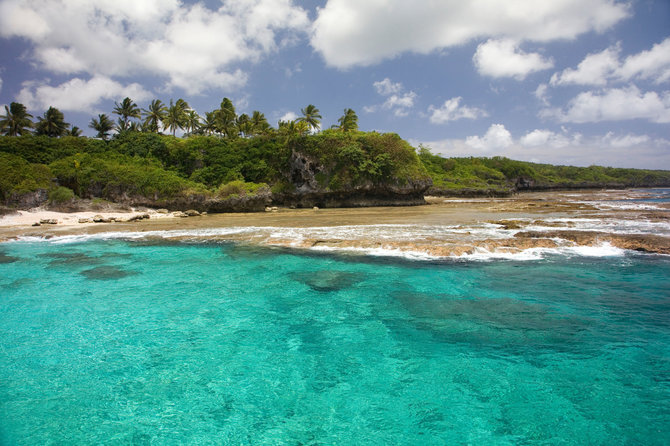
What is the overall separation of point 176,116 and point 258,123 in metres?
14.0

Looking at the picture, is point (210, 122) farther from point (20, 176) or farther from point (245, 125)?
point (20, 176)

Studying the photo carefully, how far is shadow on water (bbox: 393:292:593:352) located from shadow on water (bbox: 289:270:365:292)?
203cm

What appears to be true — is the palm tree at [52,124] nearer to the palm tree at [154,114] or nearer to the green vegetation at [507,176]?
the palm tree at [154,114]

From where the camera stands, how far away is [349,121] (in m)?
55.4

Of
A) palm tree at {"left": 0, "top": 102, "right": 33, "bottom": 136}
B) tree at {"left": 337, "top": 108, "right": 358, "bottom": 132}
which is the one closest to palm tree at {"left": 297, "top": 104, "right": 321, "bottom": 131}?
tree at {"left": 337, "top": 108, "right": 358, "bottom": 132}

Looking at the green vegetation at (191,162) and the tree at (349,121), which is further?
the tree at (349,121)

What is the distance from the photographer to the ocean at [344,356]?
4406 millimetres

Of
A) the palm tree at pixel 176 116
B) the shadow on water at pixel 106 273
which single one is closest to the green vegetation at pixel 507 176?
the palm tree at pixel 176 116

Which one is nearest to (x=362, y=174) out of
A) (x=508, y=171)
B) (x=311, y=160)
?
(x=311, y=160)

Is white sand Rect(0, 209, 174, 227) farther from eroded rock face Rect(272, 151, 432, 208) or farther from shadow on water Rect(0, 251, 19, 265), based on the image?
eroded rock face Rect(272, 151, 432, 208)

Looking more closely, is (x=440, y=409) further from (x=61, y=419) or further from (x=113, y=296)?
(x=113, y=296)

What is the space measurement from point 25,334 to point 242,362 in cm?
552

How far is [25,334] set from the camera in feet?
24.4

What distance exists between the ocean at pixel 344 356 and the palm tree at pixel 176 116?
165 feet
